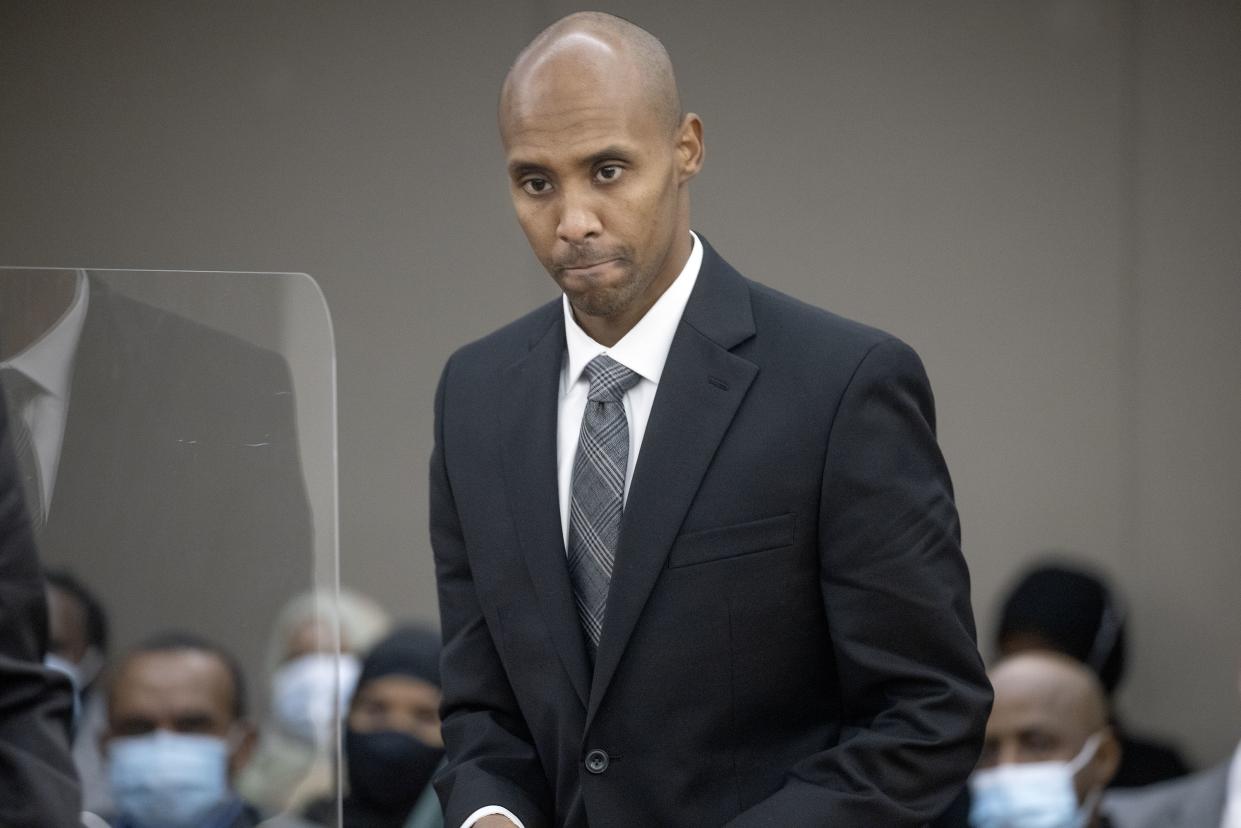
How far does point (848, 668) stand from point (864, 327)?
1.09 ft

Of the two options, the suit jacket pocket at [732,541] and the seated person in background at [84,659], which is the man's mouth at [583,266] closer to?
the suit jacket pocket at [732,541]

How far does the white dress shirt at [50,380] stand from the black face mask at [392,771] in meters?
2.30

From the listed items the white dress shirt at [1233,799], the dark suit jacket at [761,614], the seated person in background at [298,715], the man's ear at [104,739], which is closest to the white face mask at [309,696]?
the seated person in background at [298,715]

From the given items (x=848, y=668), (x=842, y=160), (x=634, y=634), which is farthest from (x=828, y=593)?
(x=842, y=160)

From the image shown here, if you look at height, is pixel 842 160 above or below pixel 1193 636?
above

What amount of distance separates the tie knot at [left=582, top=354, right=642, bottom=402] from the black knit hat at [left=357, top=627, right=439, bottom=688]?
2.19m

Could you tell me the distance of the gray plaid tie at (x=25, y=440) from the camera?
1435mm

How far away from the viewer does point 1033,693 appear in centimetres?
379

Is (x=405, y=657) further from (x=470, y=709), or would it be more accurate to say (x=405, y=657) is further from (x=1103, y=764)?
(x=470, y=709)

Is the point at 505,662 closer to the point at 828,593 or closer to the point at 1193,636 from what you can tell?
the point at 828,593

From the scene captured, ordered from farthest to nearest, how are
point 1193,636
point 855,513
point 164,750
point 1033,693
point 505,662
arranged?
1. point 1193,636
2. point 1033,693
3. point 505,662
4. point 855,513
5. point 164,750

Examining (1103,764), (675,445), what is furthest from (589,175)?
(1103,764)

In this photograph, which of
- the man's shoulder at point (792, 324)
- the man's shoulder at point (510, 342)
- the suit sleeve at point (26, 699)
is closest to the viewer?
the suit sleeve at point (26, 699)

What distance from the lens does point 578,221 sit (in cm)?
155
